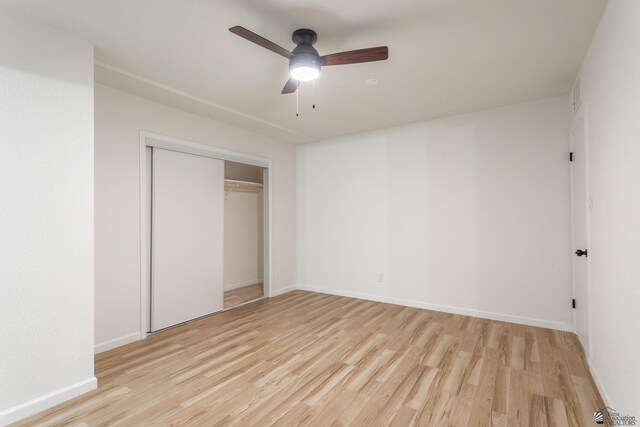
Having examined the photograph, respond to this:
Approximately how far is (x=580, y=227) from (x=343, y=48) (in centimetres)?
281

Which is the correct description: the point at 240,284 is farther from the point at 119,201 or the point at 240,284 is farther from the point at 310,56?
the point at 310,56

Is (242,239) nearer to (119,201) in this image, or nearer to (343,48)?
(119,201)

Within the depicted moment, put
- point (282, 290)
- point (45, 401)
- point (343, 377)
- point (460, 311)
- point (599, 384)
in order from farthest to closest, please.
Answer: point (282, 290)
point (460, 311)
point (343, 377)
point (599, 384)
point (45, 401)

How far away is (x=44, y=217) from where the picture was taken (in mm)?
2096

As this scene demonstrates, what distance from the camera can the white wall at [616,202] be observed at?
1.54 meters

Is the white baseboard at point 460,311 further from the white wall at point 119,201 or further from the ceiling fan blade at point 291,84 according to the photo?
the ceiling fan blade at point 291,84

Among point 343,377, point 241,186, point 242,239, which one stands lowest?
point 343,377

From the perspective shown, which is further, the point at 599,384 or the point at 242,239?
the point at 242,239

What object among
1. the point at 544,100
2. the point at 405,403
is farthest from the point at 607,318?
the point at 544,100

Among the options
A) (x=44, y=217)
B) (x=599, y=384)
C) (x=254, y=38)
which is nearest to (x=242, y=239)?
(x=44, y=217)

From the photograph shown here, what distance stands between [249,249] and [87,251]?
3.55 meters

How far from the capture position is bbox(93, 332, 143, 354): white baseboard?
296 centimetres

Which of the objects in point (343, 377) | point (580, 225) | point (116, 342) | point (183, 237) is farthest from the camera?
point (183, 237)

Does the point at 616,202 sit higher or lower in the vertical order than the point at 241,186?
lower
